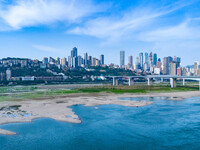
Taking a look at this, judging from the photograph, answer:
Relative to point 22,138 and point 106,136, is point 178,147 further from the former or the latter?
point 22,138

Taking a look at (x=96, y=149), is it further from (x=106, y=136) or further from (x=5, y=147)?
(x=5, y=147)

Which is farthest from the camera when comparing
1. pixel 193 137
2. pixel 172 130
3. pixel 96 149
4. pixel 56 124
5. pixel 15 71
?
pixel 15 71

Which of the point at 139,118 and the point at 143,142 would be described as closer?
the point at 143,142

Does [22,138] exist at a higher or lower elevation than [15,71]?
lower

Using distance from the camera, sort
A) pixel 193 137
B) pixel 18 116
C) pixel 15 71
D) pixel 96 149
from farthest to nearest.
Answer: pixel 15 71, pixel 18 116, pixel 193 137, pixel 96 149

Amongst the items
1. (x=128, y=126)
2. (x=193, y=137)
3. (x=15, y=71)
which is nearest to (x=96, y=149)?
(x=128, y=126)

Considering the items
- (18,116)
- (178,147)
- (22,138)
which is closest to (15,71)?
(18,116)
